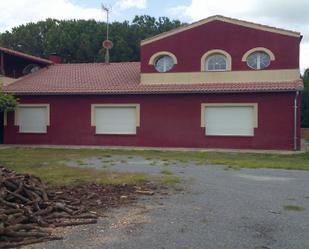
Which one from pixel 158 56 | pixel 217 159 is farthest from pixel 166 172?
pixel 158 56

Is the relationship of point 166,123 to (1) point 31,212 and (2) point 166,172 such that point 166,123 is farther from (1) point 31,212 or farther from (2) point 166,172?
(1) point 31,212

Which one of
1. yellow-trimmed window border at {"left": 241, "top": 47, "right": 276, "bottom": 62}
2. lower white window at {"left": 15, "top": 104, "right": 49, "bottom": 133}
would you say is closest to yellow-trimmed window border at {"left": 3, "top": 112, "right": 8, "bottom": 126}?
lower white window at {"left": 15, "top": 104, "right": 49, "bottom": 133}

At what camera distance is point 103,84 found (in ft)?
87.7

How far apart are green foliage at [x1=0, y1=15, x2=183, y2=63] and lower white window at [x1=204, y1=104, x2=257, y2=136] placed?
83.9 feet

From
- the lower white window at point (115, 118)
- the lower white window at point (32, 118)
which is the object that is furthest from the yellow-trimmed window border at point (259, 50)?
the lower white window at point (32, 118)

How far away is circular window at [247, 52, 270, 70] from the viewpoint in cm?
2441

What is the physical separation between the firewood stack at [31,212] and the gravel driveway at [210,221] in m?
0.30

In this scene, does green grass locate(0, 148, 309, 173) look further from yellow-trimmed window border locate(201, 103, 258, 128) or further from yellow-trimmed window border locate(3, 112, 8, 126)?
yellow-trimmed window border locate(3, 112, 8, 126)

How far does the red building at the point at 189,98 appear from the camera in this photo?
23797 millimetres

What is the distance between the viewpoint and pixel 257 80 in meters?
24.3

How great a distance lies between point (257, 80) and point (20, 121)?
12.8m

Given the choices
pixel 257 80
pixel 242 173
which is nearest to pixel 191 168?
pixel 242 173

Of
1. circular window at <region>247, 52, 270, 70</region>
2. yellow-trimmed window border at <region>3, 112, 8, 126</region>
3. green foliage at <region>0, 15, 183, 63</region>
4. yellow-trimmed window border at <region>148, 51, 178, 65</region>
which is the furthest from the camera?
green foliage at <region>0, 15, 183, 63</region>

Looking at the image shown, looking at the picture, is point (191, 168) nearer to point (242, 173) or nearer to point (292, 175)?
point (242, 173)
